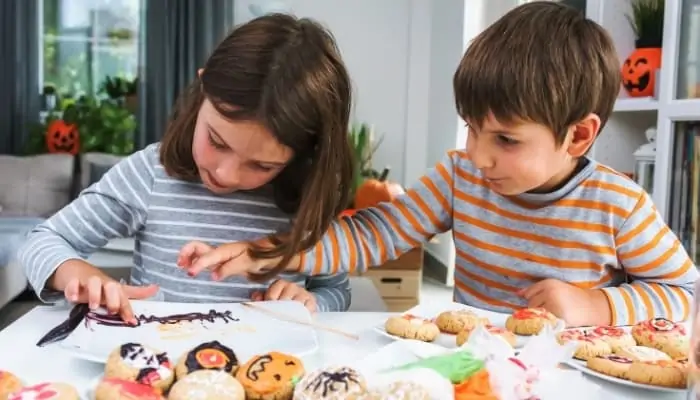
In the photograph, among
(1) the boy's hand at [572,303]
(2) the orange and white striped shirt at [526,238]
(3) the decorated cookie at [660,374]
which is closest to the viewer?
(3) the decorated cookie at [660,374]

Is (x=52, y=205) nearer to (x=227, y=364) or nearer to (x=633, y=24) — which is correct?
(x=633, y=24)

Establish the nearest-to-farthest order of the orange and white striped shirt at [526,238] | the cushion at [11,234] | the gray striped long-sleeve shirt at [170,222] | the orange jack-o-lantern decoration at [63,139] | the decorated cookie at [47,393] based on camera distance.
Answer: the decorated cookie at [47,393]
the orange and white striped shirt at [526,238]
the gray striped long-sleeve shirt at [170,222]
the cushion at [11,234]
the orange jack-o-lantern decoration at [63,139]

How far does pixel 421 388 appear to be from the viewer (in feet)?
1.60

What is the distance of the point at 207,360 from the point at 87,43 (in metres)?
4.22

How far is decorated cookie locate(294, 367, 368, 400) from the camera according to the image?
0.49 meters

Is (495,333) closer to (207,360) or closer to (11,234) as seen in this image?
(207,360)

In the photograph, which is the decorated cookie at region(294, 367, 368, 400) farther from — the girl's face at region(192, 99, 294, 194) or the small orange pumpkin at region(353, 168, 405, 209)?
the small orange pumpkin at region(353, 168, 405, 209)

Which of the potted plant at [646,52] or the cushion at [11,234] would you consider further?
the cushion at [11,234]

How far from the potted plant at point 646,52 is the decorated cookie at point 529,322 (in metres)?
1.48

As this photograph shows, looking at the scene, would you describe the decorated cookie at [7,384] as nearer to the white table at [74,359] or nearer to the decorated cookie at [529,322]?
the white table at [74,359]

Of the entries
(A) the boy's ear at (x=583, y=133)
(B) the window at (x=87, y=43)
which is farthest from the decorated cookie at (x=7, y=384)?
(B) the window at (x=87, y=43)

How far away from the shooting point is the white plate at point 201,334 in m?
0.64

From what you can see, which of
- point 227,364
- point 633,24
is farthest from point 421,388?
point 633,24

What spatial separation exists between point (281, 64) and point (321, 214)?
0.68 ft
